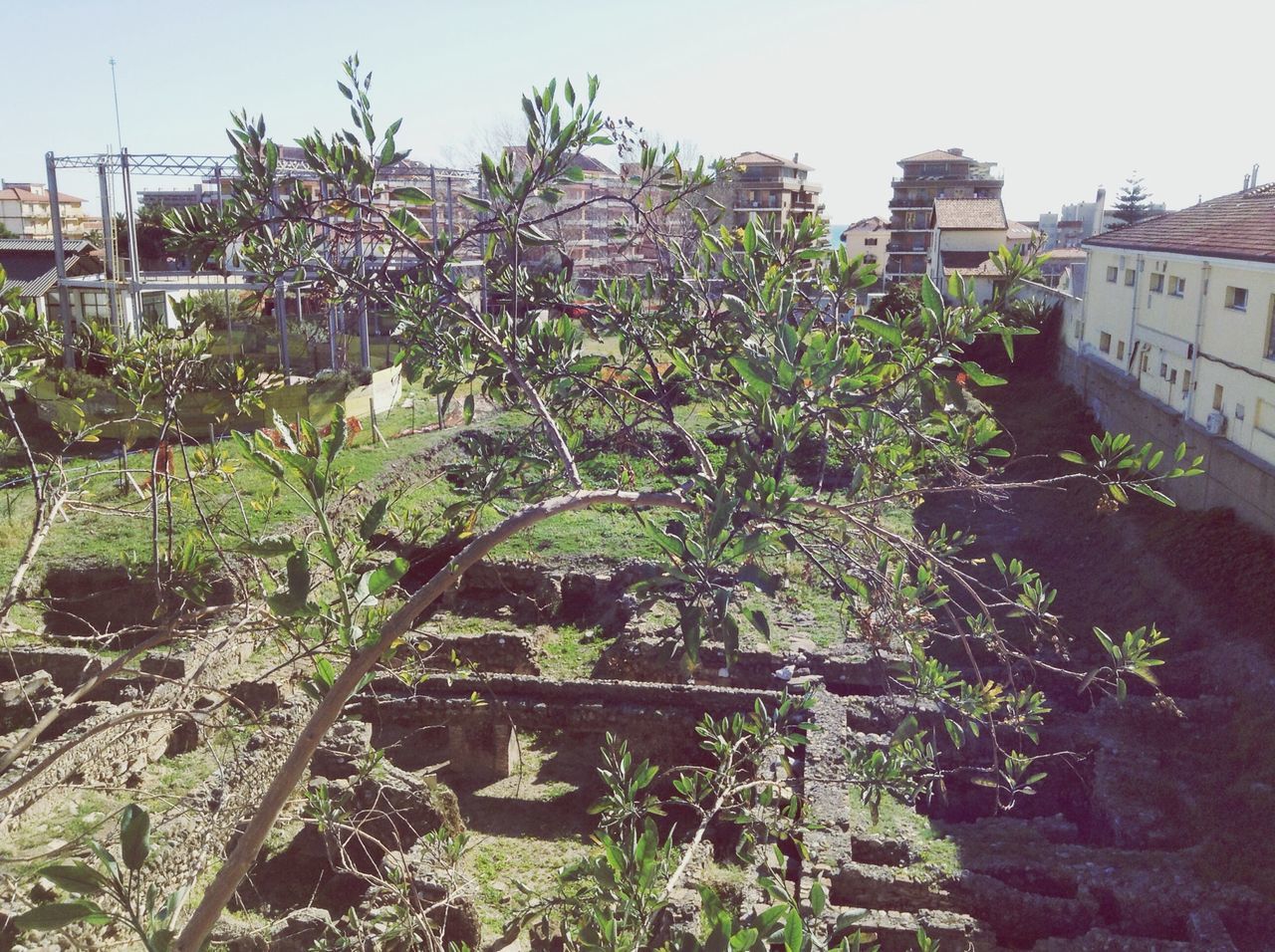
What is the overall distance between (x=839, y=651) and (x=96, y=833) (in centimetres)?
914

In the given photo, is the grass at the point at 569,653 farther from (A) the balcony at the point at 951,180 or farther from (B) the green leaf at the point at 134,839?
(A) the balcony at the point at 951,180

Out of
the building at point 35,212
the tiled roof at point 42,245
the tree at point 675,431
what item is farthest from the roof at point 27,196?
the tree at point 675,431

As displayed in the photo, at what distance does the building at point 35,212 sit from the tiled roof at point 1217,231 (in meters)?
43.9

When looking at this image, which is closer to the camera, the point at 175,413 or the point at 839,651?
the point at 175,413

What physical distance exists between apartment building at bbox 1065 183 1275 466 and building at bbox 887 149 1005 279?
31.5 metres

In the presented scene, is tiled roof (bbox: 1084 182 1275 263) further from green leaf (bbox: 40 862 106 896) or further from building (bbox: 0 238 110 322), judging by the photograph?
building (bbox: 0 238 110 322)

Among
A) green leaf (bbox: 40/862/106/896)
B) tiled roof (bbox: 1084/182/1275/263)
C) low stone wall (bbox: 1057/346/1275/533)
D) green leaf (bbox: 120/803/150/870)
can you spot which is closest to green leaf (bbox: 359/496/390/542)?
green leaf (bbox: 120/803/150/870)

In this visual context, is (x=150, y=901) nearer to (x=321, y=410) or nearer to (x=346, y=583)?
(x=346, y=583)

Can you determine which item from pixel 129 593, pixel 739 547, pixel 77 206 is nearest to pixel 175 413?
pixel 739 547

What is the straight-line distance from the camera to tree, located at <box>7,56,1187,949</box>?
3445 millimetres

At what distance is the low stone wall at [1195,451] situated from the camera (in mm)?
15945

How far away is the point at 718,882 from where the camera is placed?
383 inches

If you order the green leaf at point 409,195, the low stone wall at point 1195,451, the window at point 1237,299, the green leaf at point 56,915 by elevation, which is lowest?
the low stone wall at point 1195,451

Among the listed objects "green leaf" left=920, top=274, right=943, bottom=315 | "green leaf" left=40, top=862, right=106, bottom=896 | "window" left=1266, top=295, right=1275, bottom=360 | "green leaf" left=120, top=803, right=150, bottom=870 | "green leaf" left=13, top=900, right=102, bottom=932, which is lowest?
"green leaf" left=13, top=900, right=102, bottom=932
